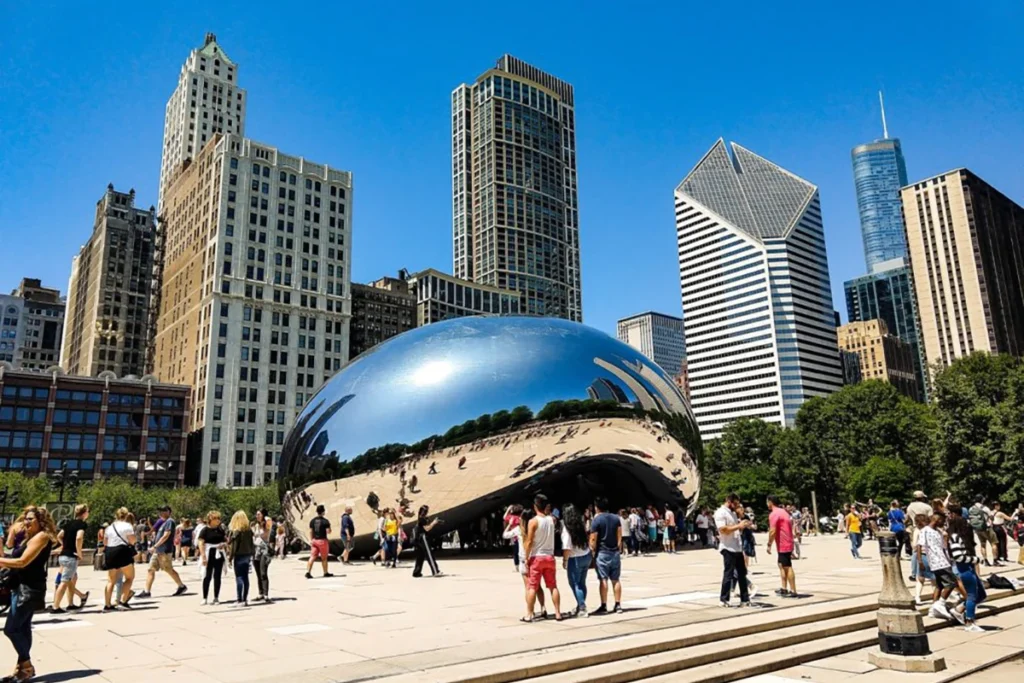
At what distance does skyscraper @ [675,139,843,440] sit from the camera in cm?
17138

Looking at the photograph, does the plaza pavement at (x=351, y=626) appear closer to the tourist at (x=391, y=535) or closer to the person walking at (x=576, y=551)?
the person walking at (x=576, y=551)

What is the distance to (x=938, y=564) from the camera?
407 inches

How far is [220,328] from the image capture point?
9775cm

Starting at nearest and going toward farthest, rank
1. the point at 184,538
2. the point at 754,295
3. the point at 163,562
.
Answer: the point at 163,562 < the point at 184,538 < the point at 754,295

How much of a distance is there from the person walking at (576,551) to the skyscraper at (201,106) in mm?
141423

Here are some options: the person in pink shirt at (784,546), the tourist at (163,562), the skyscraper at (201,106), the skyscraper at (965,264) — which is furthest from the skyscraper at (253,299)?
the skyscraper at (965,264)

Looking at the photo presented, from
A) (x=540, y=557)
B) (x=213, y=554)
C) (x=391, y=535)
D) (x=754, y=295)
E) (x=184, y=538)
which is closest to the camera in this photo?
(x=540, y=557)

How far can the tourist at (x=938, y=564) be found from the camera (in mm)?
10336

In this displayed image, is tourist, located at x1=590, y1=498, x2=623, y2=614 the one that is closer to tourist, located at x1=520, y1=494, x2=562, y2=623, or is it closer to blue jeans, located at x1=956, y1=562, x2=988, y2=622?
tourist, located at x1=520, y1=494, x2=562, y2=623

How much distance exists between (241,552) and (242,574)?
37cm

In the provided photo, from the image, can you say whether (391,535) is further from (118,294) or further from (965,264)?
(965,264)

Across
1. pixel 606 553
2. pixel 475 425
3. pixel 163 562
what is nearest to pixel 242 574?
pixel 163 562

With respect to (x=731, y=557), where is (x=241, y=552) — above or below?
above

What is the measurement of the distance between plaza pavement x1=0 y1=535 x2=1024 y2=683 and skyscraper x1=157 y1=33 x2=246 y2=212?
5419 inches
